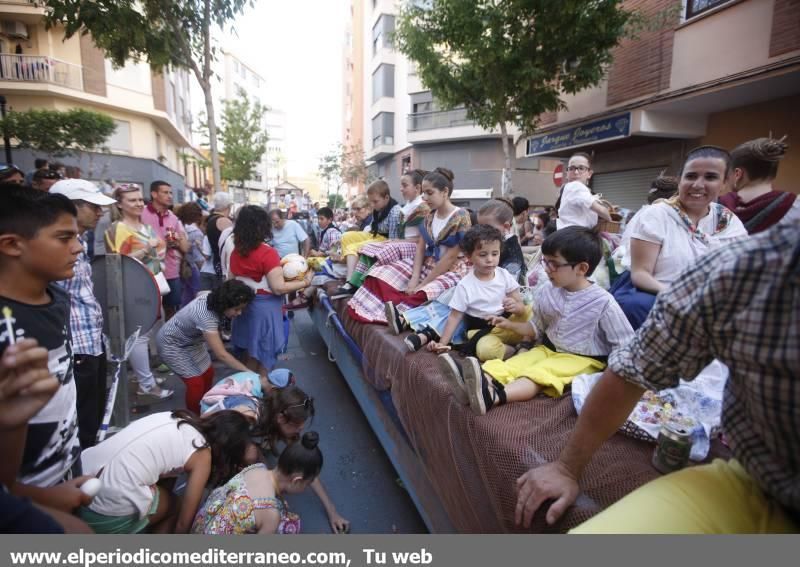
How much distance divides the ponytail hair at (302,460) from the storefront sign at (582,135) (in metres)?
9.26

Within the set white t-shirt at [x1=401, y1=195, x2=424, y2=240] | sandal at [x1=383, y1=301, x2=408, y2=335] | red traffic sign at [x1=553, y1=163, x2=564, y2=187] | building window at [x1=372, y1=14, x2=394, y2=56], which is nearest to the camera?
sandal at [x1=383, y1=301, x2=408, y2=335]

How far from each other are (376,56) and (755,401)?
92.9 feet

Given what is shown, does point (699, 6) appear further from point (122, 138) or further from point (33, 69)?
point (33, 69)

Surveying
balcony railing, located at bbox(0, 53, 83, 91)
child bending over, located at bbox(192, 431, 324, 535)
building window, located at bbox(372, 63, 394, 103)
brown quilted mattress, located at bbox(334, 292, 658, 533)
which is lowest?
child bending over, located at bbox(192, 431, 324, 535)

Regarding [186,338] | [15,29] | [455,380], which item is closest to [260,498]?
[455,380]

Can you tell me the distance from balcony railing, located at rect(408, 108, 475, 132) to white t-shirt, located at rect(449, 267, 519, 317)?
61.5 ft

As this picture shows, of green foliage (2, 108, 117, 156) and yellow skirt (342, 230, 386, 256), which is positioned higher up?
green foliage (2, 108, 117, 156)

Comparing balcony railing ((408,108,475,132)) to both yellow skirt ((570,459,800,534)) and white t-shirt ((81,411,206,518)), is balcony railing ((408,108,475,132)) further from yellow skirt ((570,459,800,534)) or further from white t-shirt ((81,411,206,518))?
yellow skirt ((570,459,800,534))

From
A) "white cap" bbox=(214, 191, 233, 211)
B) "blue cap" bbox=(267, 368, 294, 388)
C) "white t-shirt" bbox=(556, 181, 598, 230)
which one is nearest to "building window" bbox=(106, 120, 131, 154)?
"white cap" bbox=(214, 191, 233, 211)

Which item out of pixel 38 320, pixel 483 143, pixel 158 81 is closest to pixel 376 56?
pixel 483 143

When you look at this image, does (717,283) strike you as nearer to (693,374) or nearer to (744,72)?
(693,374)

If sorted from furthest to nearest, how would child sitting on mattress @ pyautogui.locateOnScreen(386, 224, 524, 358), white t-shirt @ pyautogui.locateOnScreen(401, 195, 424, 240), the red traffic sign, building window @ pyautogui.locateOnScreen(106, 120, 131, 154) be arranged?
building window @ pyautogui.locateOnScreen(106, 120, 131, 154) < the red traffic sign < white t-shirt @ pyautogui.locateOnScreen(401, 195, 424, 240) < child sitting on mattress @ pyautogui.locateOnScreen(386, 224, 524, 358)

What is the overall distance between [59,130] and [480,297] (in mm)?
16679

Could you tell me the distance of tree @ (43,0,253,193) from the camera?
4973mm
